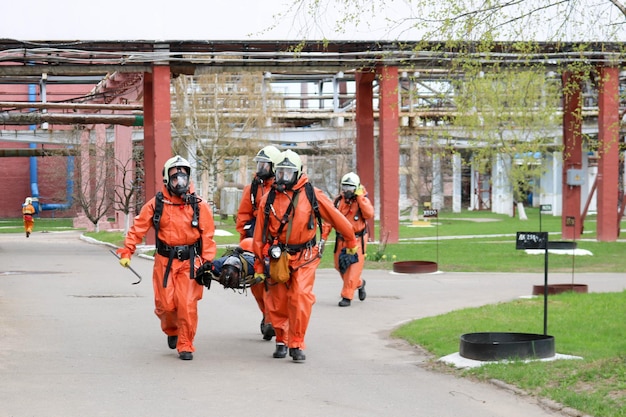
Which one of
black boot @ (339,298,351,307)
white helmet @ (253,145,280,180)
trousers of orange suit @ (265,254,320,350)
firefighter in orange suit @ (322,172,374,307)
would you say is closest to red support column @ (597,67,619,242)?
firefighter in orange suit @ (322,172,374,307)

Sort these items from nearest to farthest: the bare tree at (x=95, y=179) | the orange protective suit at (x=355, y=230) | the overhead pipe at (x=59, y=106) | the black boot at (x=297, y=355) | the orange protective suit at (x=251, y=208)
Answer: the black boot at (x=297, y=355), the orange protective suit at (x=251, y=208), the orange protective suit at (x=355, y=230), the overhead pipe at (x=59, y=106), the bare tree at (x=95, y=179)

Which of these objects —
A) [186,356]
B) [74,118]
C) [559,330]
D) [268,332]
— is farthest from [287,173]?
[74,118]

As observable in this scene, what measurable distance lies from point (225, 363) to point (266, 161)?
92.3 inches

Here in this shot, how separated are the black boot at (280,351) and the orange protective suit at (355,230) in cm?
562

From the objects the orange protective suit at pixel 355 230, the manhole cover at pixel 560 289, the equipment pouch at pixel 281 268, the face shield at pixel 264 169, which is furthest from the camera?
the manhole cover at pixel 560 289

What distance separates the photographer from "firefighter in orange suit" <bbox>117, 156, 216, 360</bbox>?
1184 cm

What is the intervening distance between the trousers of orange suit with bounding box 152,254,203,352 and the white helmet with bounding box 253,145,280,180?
1.33 meters

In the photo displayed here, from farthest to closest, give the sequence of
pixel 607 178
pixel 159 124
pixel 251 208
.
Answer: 1. pixel 607 178
2. pixel 159 124
3. pixel 251 208

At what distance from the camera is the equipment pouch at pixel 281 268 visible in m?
11.7

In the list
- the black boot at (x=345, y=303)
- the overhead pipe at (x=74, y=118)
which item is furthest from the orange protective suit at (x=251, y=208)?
the overhead pipe at (x=74, y=118)

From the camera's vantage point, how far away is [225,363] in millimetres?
11453

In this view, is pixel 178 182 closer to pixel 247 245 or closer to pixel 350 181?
pixel 247 245

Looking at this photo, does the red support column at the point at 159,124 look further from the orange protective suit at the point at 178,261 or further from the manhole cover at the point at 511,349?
the manhole cover at the point at 511,349

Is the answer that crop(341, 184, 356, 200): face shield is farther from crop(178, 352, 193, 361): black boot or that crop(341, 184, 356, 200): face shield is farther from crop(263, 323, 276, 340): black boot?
crop(178, 352, 193, 361): black boot
